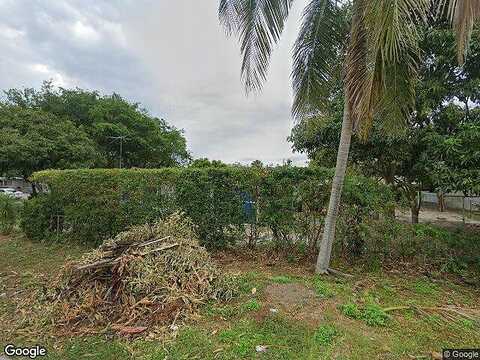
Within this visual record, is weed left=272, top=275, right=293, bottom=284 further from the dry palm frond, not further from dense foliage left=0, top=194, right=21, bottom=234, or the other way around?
dense foliage left=0, top=194, right=21, bottom=234

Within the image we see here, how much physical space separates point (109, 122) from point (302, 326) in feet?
80.3

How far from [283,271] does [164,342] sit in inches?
108

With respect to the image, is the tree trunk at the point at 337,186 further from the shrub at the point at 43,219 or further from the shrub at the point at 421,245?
the shrub at the point at 43,219

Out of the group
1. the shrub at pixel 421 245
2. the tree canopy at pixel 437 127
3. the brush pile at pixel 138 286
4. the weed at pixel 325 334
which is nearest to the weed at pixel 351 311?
the weed at pixel 325 334

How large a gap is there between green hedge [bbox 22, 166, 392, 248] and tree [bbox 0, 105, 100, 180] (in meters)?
8.28

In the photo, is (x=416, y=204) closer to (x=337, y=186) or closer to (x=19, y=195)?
(x=337, y=186)

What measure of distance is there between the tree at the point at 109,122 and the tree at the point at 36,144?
14.0ft

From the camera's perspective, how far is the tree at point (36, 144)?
1388 centimetres

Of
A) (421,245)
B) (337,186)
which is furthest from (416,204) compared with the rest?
(337,186)

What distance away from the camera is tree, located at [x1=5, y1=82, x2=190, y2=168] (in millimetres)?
21625

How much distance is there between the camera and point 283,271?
5.25 m

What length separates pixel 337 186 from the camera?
4.77 meters

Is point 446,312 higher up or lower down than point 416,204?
lower down

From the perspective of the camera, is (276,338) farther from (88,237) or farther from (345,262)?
(88,237)
